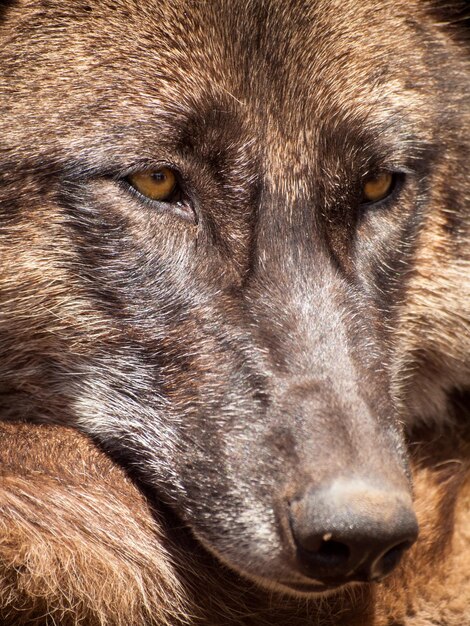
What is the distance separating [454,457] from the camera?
4.05 m

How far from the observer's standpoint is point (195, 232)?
3.50 metres

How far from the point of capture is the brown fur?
2.99 m

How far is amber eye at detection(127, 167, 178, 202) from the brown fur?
0.82m

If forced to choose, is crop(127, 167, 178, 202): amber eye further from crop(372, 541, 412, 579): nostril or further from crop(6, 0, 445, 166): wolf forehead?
crop(372, 541, 412, 579): nostril

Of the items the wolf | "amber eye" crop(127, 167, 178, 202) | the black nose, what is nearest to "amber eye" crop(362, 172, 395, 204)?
the wolf

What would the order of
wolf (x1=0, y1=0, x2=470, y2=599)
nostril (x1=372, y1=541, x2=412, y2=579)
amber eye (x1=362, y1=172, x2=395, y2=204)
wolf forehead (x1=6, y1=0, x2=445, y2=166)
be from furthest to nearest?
amber eye (x1=362, y1=172, x2=395, y2=204), wolf forehead (x1=6, y1=0, x2=445, y2=166), wolf (x1=0, y1=0, x2=470, y2=599), nostril (x1=372, y1=541, x2=412, y2=579)

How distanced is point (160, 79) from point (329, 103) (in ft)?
2.00

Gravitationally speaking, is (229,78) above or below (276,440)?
above

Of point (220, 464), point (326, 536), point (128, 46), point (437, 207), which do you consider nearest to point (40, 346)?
point (220, 464)

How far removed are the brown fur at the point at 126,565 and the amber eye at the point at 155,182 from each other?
2.70 feet

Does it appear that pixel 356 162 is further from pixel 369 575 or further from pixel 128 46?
pixel 369 575

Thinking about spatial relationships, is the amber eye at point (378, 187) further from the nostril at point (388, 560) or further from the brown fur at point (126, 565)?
the nostril at point (388, 560)

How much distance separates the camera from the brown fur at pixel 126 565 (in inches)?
118

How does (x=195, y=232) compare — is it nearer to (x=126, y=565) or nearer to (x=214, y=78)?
(x=214, y=78)
